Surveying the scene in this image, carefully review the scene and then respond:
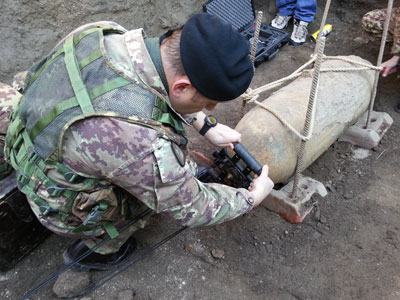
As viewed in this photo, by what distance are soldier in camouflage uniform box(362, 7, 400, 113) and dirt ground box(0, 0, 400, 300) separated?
18.5 inches

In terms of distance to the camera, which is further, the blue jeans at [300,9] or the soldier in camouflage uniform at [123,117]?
the blue jeans at [300,9]

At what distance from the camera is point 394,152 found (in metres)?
3.39

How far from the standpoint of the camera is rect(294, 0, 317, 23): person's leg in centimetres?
464

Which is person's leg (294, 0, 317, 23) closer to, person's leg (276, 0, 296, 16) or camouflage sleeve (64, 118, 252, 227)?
person's leg (276, 0, 296, 16)

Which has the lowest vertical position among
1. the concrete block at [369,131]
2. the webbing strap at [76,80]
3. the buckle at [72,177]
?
the concrete block at [369,131]

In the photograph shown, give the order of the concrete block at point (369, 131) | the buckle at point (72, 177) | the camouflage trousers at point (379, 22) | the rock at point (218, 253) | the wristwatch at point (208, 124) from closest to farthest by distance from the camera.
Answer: the buckle at point (72, 177) < the wristwatch at point (208, 124) < the rock at point (218, 253) < the concrete block at point (369, 131) < the camouflage trousers at point (379, 22)

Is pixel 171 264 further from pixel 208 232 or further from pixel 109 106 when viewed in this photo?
pixel 109 106

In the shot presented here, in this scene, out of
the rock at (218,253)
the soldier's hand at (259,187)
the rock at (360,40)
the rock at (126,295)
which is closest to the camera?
the soldier's hand at (259,187)

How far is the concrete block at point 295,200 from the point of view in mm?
2844

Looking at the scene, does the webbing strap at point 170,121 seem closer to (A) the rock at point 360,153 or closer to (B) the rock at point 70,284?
(B) the rock at point 70,284

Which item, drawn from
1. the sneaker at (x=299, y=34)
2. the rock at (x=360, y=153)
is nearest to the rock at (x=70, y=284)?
the rock at (x=360, y=153)

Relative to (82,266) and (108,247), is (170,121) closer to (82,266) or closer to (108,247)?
(108,247)

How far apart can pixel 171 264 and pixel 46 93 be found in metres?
1.36

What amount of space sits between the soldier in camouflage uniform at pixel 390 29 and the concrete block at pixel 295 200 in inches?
51.0
